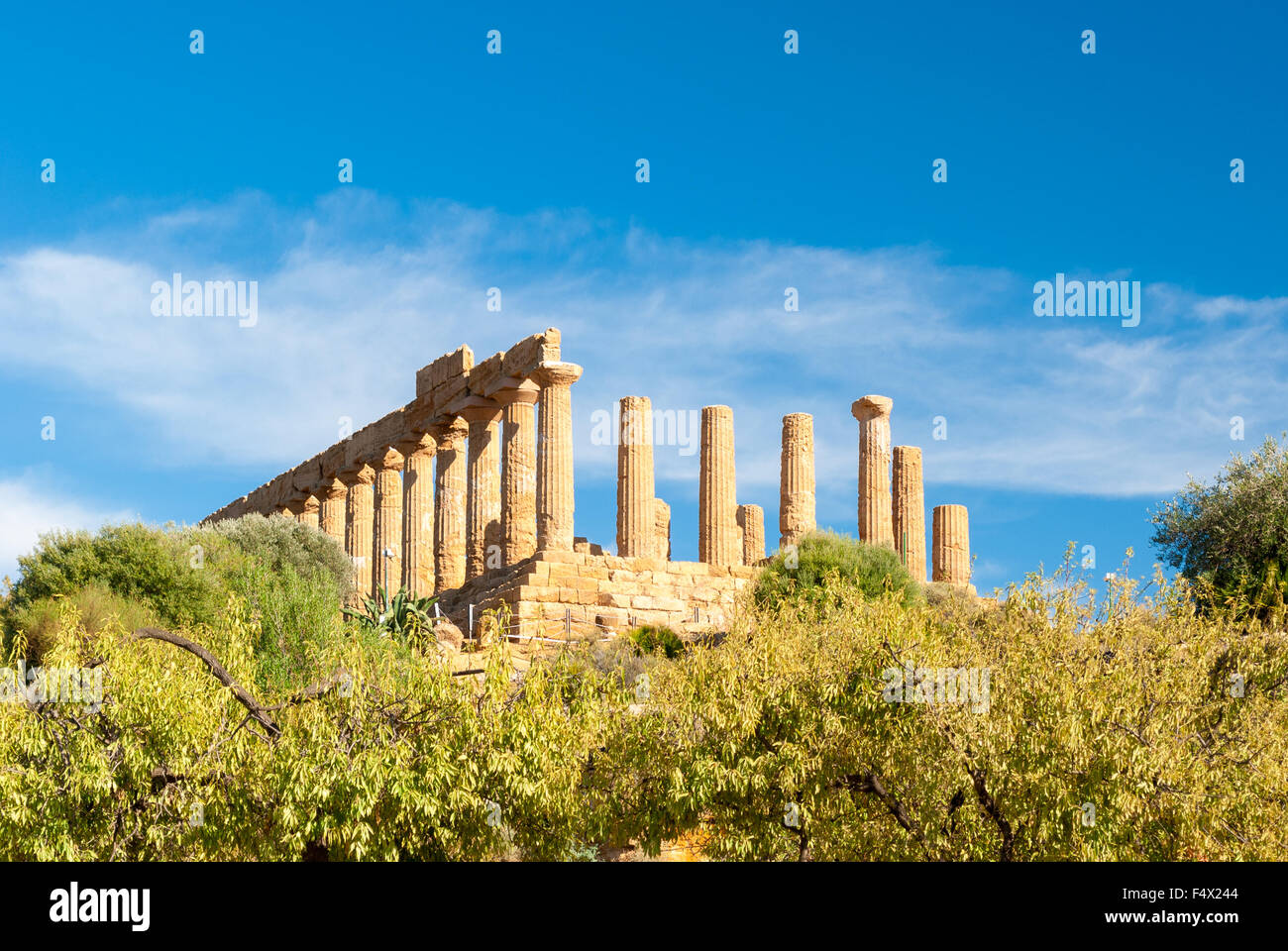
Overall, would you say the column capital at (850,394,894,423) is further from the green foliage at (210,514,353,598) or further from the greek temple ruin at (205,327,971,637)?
the green foliage at (210,514,353,598)

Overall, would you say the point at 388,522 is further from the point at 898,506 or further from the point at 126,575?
the point at 898,506

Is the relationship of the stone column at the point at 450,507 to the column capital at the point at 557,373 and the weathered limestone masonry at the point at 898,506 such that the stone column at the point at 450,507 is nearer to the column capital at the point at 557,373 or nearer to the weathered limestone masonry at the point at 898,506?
the column capital at the point at 557,373

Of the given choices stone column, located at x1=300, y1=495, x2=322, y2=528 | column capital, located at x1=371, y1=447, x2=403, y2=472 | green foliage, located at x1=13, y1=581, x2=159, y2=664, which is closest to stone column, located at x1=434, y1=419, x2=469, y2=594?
column capital, located at x1=371, y1=447, x2=403, y2=472

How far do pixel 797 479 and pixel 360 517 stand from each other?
1412 cm

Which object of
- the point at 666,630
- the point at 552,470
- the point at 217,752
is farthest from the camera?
the point at 552,470

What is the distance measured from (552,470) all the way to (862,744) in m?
21.3

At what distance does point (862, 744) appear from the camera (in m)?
15.7

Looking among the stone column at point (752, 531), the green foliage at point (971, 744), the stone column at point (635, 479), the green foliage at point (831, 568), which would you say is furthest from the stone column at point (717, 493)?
the green foliage at point (971, 744)

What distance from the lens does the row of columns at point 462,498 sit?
36188 mm

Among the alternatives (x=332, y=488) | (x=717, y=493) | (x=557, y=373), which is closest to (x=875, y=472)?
(x=717, y=493)

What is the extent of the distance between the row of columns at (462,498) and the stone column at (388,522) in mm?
30

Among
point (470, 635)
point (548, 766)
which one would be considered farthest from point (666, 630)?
point (548, 766)
